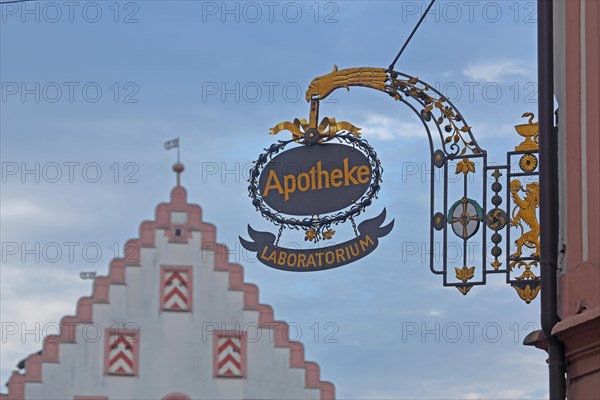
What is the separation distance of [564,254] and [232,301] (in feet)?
70.5

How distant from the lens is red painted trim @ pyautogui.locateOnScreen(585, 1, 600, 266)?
9836 mm

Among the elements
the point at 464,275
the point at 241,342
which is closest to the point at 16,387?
the point at 241,342

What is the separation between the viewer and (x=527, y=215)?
11.3 m

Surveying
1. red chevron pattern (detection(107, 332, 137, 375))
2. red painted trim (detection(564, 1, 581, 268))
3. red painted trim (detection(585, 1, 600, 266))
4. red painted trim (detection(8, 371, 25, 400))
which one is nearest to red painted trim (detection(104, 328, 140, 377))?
red chevron pattern (detection(107, 332, 137, 375))

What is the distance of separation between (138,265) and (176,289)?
2.86ft

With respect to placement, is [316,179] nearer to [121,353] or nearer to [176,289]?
[121,353]

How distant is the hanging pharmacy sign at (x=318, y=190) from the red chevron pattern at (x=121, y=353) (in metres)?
19.0

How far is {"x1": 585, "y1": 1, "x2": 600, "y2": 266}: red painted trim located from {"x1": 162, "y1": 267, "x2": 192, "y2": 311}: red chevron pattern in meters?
21.3

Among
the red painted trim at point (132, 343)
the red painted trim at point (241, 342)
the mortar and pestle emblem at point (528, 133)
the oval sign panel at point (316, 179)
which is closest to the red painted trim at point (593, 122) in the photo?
the mortar and pestle emblem at point (528, 133)

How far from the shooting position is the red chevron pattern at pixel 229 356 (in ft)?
101

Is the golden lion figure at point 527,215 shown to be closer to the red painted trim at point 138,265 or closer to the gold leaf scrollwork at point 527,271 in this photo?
the gold leaf scrollwork at point 527,271

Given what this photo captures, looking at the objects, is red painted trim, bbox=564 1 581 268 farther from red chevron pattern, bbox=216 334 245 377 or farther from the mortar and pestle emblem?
red chevron pattern, bbox=216 334 245 377

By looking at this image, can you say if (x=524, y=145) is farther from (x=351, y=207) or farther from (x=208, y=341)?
(x=208, y=341)

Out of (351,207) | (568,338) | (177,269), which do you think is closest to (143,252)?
(177,269)
